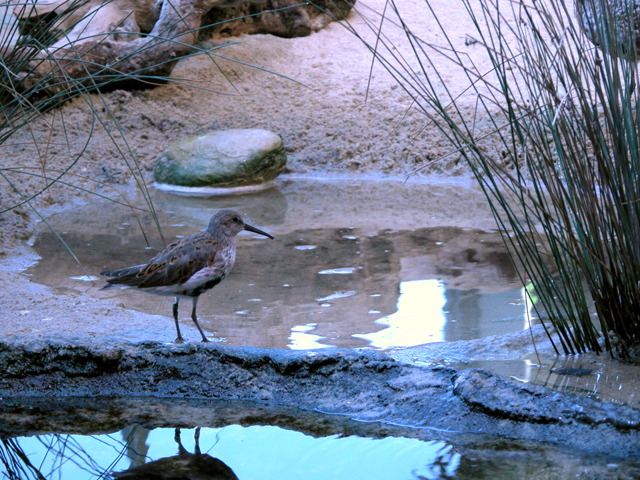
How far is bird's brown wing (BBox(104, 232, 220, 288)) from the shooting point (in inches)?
143

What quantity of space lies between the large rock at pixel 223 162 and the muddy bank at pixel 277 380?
5708 millimetres

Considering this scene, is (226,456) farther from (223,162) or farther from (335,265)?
(223,162)

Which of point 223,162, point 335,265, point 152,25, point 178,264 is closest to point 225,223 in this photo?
point 178,264

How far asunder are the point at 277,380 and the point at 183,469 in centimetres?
55

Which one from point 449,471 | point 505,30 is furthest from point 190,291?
point 505,30

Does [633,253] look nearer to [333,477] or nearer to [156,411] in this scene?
[333,477]

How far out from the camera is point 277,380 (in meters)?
2.53

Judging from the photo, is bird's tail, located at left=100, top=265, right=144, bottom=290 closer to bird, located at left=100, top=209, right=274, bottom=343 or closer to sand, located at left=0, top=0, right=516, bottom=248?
bird, located at left=100, top=209, right=274, bottom=343

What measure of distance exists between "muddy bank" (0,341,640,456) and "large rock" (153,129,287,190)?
5708mm

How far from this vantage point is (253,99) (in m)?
10.0

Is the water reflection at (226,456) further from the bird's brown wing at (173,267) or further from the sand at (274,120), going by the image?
the sand at (274,120)

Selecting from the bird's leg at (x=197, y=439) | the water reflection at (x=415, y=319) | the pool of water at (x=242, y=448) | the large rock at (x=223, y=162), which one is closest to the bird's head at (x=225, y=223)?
the water reflection at (x=415, y=319)

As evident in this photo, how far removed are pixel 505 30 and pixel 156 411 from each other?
10.9 m

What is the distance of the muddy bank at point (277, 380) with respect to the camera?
225cm
